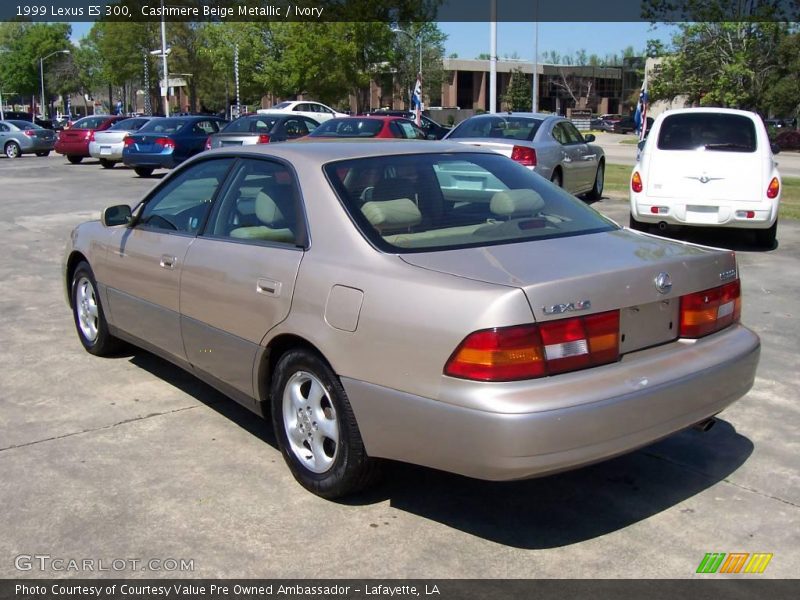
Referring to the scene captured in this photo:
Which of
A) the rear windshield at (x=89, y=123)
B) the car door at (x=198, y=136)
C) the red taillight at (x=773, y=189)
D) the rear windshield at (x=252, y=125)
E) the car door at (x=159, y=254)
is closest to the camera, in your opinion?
the car door at (x=159, y=254)

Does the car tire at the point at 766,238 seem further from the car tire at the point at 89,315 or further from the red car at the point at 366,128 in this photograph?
the red car at the point at 366,128

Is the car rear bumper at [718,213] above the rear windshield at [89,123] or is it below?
below

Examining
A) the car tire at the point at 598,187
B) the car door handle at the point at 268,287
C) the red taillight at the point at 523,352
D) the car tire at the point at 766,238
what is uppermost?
the car door handle at the point at 268,287

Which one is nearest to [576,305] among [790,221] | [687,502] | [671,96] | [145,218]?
[687,502]

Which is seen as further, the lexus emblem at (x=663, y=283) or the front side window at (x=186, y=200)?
the front side window at (x=186, y=200)

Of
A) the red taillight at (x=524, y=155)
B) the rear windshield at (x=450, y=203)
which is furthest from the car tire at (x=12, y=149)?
the rear windshield at (x=450, y=203)

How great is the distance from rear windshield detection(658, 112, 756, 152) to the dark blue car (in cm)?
1312

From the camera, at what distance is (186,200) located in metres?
5.06

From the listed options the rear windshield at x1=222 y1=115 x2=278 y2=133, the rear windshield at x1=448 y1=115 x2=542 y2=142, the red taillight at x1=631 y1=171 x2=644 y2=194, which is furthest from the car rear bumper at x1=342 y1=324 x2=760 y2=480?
the rear windshield at x1=222 y1=115 x2=278 y2=133

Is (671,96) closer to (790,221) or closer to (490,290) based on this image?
(790,221)

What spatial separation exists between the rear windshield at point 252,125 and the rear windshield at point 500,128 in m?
7.37

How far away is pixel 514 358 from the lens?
3061mm

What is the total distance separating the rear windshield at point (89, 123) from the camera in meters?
27.4
